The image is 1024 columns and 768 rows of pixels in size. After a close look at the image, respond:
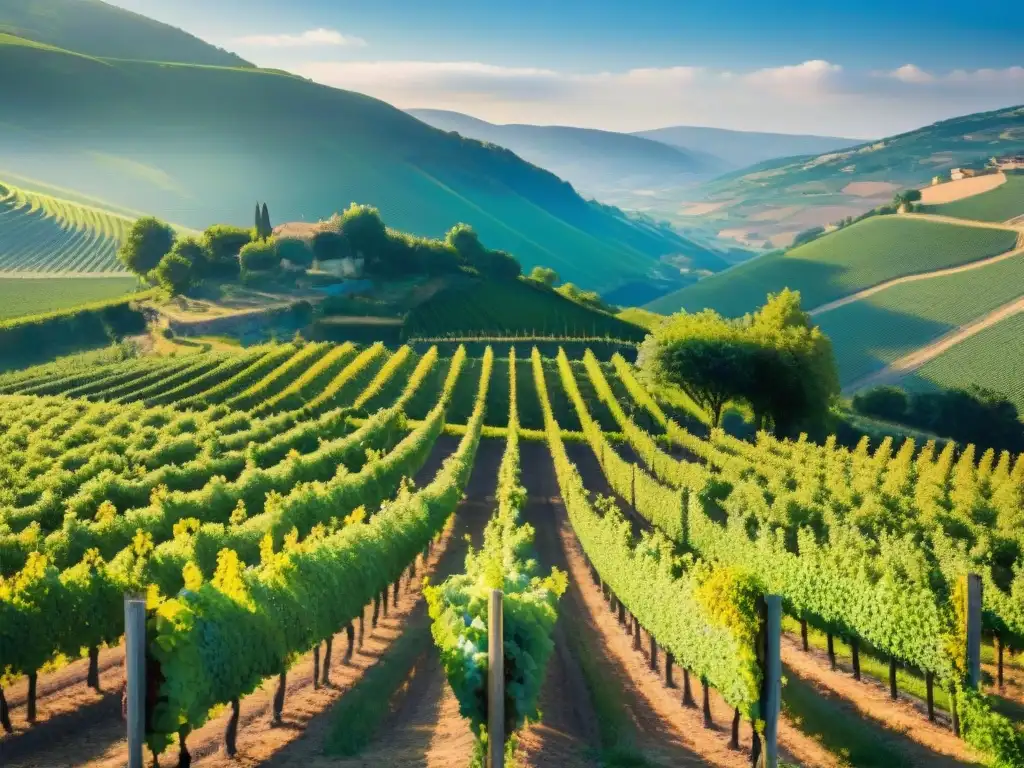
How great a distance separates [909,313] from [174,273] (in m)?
98.2

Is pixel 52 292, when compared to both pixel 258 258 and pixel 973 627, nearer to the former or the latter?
pixel 258 258

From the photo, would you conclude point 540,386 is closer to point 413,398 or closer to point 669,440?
point 413,398

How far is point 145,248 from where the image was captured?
368 ft

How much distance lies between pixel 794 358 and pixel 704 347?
7408 mm

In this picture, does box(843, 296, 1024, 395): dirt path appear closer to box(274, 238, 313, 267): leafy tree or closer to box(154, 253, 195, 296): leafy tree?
box(274, 238, 313, 267): leafy tree

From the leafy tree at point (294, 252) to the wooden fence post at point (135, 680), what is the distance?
94.7 m

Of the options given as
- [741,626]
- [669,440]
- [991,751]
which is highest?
[741,626]

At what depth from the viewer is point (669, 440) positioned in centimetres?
5575

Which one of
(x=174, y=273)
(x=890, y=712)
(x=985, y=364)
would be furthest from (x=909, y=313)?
(x=890, y=712)

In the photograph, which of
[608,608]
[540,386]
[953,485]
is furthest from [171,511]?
[540,386]

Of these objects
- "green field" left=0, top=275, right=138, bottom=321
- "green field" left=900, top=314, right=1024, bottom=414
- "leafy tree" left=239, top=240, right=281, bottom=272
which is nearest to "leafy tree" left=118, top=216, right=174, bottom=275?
"green field" left=0, top=275, right=138, bottom=321

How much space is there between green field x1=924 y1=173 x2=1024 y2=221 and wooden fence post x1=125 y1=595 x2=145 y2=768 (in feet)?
571

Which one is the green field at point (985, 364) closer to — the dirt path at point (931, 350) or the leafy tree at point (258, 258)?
→ the dirt path at point (931, 350)

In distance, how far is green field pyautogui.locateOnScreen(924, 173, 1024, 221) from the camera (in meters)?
159
